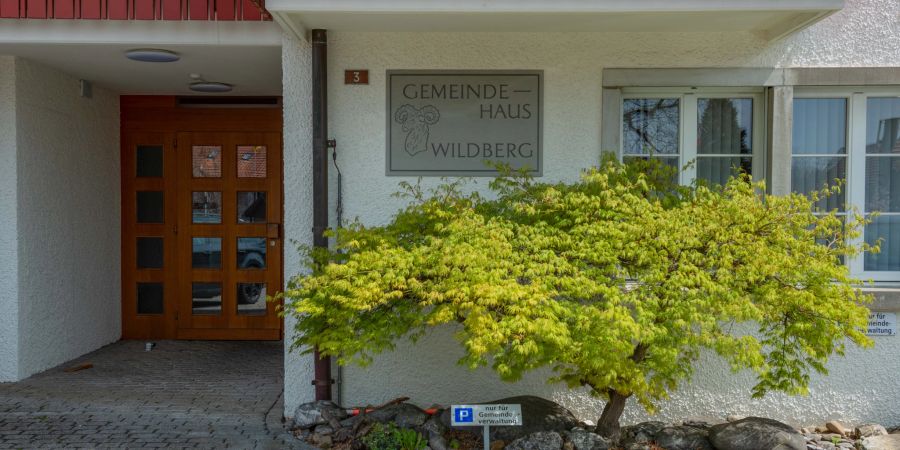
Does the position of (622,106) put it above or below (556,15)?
below

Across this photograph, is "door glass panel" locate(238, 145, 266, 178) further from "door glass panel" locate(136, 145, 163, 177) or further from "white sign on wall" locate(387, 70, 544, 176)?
"white sign on wall" locate(387, 70, 544, 176)

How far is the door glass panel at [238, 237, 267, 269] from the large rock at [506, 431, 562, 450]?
166 inches

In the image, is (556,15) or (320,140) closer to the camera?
(556,15)

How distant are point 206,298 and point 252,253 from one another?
2.33ft

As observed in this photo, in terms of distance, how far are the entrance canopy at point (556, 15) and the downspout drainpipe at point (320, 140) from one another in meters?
0.15

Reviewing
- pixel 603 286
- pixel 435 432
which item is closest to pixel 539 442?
pixel 435 432

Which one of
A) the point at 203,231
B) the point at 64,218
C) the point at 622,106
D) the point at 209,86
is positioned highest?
the point at 209,86

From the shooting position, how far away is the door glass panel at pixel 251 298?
843cm

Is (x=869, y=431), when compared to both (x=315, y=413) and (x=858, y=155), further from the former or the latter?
(x=315, y=413)

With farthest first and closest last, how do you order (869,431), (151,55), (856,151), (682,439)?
(151,55) → (856,151) → (869,431) → (682,439)

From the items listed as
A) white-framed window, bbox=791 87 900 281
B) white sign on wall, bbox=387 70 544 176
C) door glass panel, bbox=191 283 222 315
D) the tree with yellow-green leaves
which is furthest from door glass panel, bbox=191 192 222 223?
white-framed window, bbox=791 87 900 281

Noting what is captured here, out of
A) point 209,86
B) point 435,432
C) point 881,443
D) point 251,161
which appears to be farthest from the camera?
point 251,161

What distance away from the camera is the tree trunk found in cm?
526

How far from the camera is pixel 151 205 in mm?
8453
